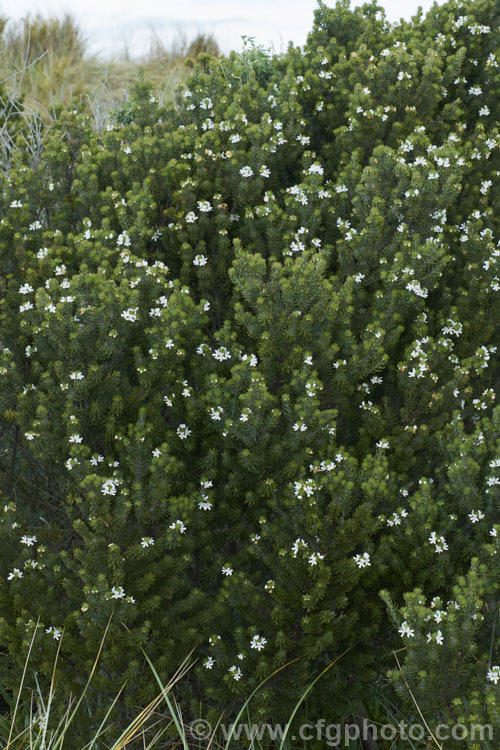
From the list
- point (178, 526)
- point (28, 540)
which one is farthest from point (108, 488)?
point (28, 540)

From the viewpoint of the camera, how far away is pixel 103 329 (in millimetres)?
3662

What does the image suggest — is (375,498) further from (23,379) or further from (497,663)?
(23,379)

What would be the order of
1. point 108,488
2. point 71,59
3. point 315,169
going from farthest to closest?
point 71,59, point 315,169, point 108,488

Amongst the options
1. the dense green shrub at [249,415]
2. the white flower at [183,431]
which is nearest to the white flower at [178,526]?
the dense green shrub at [249,415]

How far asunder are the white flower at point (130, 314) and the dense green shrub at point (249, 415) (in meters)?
0.01

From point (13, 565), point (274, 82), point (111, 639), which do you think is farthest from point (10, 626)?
point (274, 82)

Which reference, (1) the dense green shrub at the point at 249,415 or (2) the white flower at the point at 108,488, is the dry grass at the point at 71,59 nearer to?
(1) the dense green shrub at the point at 249,415

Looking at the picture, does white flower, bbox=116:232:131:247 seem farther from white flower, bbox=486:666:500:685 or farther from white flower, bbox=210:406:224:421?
white flower, bbox=486:666:500:685

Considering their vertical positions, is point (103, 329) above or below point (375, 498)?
above

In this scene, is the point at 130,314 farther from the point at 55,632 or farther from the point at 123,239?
the point at 55,632

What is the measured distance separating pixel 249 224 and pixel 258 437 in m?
1.54

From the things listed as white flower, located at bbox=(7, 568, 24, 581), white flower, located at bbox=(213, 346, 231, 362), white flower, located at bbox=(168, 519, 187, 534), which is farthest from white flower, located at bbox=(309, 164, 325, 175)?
white flower, located at bbox=(7, 568, 24, 581)

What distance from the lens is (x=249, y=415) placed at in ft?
11.6

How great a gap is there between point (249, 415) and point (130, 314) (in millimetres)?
822
